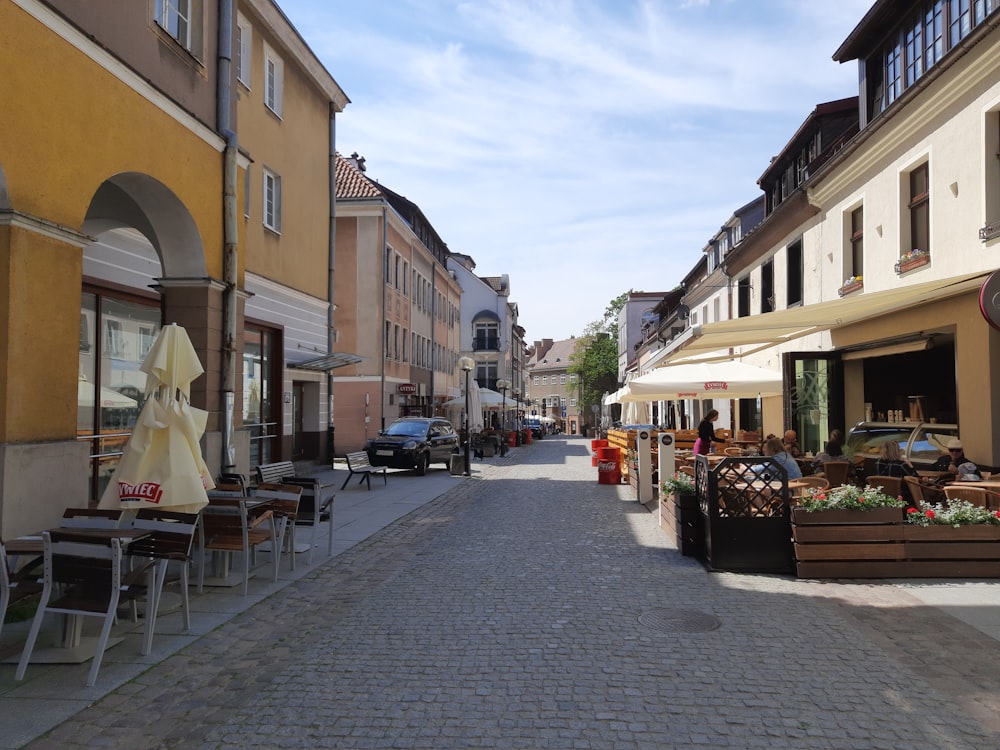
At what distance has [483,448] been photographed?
32938 mm

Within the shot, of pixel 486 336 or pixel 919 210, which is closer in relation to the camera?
pixel 919 210

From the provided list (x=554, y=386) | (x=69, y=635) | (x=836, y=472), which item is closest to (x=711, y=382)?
(x=836, y=472)

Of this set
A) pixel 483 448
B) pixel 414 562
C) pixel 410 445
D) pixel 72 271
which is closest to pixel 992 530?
pixel 414 562

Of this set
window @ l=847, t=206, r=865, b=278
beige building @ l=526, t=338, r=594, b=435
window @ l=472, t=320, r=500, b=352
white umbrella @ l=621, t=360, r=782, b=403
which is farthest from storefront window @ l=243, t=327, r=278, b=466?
beige building @ l=526, t=338, r=594, b=435

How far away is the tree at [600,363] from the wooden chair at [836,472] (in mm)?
70827

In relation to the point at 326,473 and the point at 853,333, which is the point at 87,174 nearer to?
the point at 853,333

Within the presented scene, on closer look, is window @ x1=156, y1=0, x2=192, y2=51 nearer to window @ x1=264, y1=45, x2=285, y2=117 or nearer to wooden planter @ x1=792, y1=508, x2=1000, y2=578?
window @ x1=264, y1=45, x2=285, y2=117

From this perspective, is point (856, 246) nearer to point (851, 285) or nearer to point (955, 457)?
point (851, 285)

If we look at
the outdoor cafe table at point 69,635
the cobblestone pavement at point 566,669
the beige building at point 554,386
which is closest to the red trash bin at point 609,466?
the cobblestone pavement at point 566,669

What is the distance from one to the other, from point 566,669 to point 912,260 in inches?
394

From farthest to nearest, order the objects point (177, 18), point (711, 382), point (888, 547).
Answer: point (711, 382)
point (177, 18)
point (888, 547)

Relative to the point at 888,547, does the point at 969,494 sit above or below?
above

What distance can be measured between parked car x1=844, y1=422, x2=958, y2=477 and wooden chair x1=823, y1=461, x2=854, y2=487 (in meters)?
0.74

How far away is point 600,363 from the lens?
275 ft
